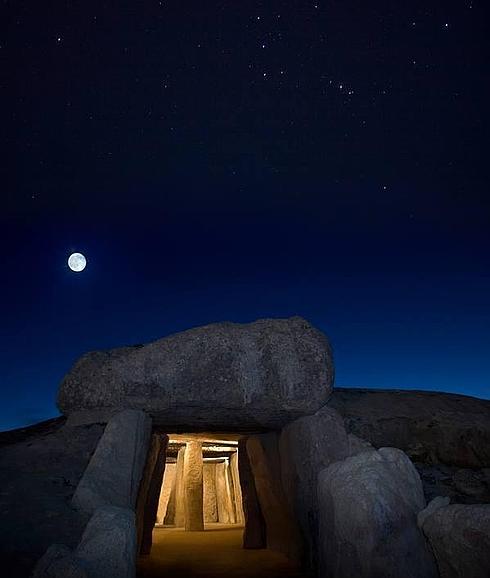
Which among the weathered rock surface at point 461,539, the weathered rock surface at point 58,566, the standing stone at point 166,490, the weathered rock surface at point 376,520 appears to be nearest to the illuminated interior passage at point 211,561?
the weathered rock surface at point 376,520

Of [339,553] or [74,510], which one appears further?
[74,510]

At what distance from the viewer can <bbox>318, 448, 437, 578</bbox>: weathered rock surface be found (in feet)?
12.6

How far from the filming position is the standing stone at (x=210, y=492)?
20998 millimetres

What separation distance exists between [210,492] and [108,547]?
1874 cm

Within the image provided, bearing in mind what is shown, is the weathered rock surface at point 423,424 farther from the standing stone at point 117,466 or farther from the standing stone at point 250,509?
the standing stone at point 250,509

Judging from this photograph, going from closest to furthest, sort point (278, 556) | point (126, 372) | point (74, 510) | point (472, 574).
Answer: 1. point (472, 574)
2. point (74, 510)
3. point (126, 372)
4. point (278, 556)

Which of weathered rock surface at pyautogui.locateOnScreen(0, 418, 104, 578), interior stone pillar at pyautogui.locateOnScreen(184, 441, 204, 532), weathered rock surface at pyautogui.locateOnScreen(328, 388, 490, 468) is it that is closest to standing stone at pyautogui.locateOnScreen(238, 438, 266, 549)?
interior stone pillar at pyautogui.locateOnScreen(184, 441, 204, 532)

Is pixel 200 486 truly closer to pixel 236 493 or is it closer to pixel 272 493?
pixel 236 493

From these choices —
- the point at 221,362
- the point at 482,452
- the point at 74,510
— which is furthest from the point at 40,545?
the point at 482,452

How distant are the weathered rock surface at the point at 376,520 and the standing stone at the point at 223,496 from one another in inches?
614

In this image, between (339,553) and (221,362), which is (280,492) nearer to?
(221,362)

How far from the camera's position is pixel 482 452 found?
675 centimetres

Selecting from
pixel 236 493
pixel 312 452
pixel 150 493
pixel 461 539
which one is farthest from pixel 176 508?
pixel 461 539

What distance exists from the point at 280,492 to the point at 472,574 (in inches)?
256
